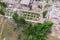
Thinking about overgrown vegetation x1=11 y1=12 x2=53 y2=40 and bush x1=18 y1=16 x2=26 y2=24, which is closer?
overgrown vegetation x1=11 y1=12 x2=53 y2=40

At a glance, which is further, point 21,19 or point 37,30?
point 21,19

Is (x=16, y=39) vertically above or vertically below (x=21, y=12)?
below

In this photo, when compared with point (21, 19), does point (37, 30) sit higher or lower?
lower

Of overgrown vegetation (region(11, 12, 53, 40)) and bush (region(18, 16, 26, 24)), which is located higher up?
bush (region(18, 16, 26, 24))

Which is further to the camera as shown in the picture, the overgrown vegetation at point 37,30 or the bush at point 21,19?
the bush at point 21,19

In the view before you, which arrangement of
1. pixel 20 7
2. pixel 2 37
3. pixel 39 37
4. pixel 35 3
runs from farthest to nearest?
pixel 35 3
pixel 20 7
pixel 2 37
pixel 39 37

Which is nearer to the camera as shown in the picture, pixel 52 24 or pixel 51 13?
pixel 52 24

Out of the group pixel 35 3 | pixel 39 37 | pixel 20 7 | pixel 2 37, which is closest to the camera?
pixel 39 37

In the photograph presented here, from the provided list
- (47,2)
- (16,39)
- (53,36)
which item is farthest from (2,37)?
(47,2)

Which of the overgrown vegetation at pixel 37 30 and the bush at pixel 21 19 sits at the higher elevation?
the bush at pixel 21 19

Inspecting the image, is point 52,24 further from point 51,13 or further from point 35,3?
point 35,3
